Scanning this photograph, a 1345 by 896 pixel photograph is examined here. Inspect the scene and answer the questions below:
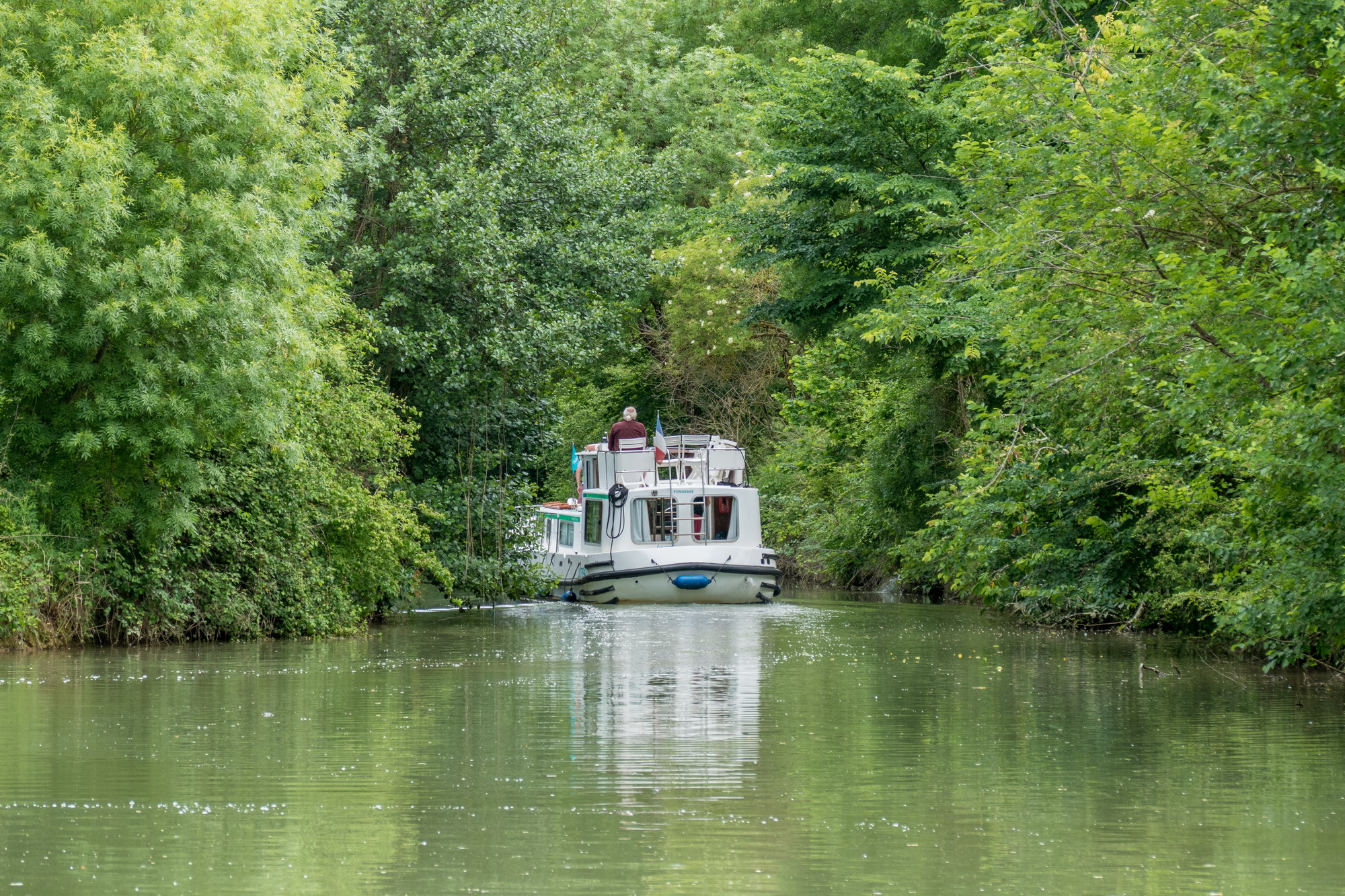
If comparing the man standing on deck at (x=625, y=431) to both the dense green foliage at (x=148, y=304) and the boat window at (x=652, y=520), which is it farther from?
the dense green foliage at (x=148, y=304)

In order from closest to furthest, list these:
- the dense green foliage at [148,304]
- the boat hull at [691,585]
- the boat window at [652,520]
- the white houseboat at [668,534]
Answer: the dense green foliage at [148,304]
the boat hull at [691,585]
the white houseboat at [668,534]
the boat window at [652,520]

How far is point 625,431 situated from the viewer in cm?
3500

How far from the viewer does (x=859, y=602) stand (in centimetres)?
3394

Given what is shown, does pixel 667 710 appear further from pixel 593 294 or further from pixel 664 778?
pixel 593 294

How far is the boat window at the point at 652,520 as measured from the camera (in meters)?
34.4

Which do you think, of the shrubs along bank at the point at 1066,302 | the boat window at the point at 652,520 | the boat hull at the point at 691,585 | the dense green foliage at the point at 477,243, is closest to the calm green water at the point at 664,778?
the shrubs along bank at the point at 1066,302

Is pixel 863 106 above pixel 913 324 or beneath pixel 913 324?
above

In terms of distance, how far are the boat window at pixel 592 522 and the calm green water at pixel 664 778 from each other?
1622 cm

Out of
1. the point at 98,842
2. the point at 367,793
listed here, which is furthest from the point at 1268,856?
the point at 98,842

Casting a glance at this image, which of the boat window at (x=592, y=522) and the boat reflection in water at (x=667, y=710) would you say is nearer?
the boat reflection in water at (x=667, y=710)

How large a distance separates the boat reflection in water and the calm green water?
0.17ft

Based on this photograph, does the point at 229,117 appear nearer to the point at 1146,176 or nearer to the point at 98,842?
the point at 1146,176

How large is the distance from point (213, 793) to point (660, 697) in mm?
5942

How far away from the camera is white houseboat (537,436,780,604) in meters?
33.7
